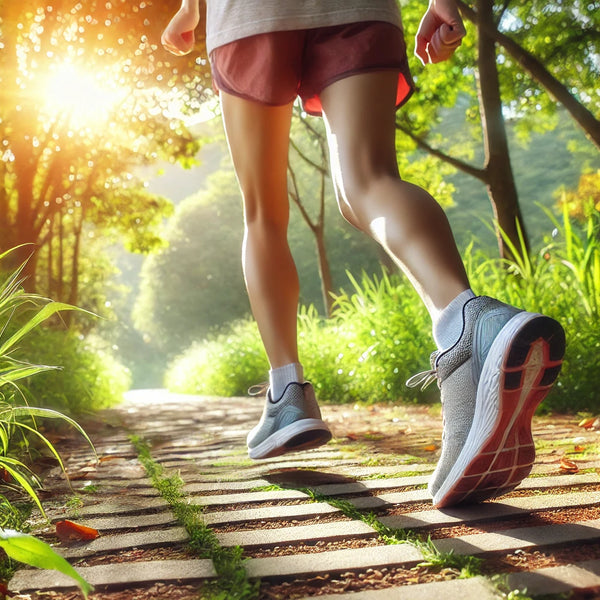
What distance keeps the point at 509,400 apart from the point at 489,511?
32cm

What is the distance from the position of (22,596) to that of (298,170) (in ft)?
127

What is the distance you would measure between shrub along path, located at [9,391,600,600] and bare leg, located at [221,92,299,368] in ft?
1.55

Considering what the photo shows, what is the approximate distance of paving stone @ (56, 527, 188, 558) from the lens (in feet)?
4.54

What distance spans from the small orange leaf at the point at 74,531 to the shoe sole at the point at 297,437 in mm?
656

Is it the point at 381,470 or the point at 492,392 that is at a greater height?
the point at 492,392

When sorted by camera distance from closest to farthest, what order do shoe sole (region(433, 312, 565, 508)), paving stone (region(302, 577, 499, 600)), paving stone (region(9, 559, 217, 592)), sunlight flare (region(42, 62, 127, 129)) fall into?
1. paving stone (region(302, 577, 499, 600))
2. paving stone (region(9, 559, 217, 592))
3. shoe sole (region(433, 312, 565, 508))
4. sunlight flare (region(42, 62, 127, 129))

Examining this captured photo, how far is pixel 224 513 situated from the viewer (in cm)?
165

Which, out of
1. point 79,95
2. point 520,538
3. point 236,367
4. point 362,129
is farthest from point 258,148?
point 236,367

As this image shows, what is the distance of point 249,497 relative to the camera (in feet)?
6.02

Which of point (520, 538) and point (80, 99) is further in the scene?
point (80, 99)

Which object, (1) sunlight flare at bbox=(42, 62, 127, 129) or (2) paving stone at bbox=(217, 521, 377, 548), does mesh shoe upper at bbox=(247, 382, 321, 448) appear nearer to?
(2) paving stone at bbox=(217, 521, 377, 548)

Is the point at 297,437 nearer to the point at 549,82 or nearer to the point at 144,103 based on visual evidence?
the point at 549,82

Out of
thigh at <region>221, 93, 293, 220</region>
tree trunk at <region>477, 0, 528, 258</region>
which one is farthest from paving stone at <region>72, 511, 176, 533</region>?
tree trunk at <region>477, 0, 528, 258</region>

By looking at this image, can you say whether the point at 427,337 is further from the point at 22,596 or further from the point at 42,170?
the point at 42,170
